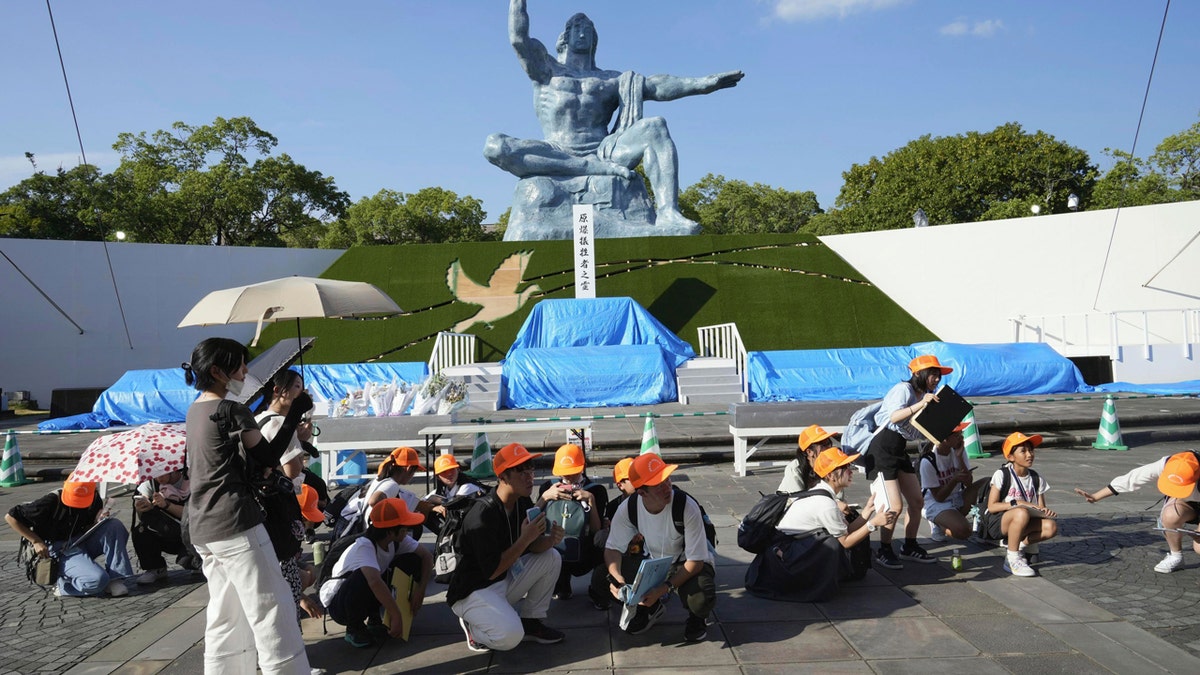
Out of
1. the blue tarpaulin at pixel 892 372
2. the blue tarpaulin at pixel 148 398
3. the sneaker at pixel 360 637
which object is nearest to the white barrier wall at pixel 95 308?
the blue tarpaulin at pixel 148 398

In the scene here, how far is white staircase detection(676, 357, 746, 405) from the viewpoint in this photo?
523 inches

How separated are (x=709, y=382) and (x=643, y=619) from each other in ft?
33.0

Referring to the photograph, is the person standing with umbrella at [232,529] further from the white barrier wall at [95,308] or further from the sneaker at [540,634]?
the white barrier wall at [95,308]

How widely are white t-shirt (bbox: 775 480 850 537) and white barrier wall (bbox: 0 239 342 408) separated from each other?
1590cm

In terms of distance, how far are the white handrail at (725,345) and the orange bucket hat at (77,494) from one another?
10.1 meters

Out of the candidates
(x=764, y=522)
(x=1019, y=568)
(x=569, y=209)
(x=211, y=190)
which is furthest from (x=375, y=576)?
(x=211, y=190)

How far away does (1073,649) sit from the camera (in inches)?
133

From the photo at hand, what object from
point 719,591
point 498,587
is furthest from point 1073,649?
point 498,587

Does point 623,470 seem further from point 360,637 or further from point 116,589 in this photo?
point 116,589

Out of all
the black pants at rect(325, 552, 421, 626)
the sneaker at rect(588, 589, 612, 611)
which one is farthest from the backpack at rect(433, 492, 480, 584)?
the sneaker at rect(588, 589, 612, 611)

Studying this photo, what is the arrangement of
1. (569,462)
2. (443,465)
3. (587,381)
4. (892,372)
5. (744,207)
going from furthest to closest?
(744,207) < (587,381) < (892,372) < (443,465) < (569,462)

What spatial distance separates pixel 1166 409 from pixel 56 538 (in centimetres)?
1250

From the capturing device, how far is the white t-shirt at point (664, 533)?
3.66m

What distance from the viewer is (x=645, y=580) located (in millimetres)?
3539
